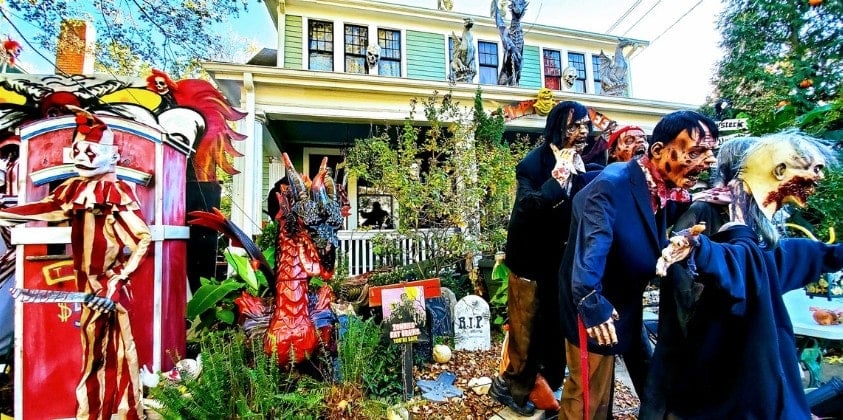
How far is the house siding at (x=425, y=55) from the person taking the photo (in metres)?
8.55

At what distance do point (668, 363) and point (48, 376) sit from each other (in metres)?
3.63

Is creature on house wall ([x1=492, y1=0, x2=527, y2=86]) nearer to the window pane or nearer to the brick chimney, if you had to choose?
the window pane

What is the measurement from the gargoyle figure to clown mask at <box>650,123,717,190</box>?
6.25 feet

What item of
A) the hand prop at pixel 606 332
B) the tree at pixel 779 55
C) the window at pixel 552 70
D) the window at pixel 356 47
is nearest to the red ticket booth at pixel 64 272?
the hand prop at pixel 606 332

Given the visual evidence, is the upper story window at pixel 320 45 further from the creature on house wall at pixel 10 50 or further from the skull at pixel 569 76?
the skull at pixel 569 76

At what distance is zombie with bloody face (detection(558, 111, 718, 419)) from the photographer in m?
1.45

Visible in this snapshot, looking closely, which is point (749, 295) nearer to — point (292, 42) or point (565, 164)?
point (565, 164)

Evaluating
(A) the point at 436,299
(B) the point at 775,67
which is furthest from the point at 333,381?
(B) the point at 775,67

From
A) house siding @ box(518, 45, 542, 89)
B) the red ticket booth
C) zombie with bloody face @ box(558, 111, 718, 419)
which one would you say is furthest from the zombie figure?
house siding @ box(518, 45, 542, 89)

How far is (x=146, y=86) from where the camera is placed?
4.05m

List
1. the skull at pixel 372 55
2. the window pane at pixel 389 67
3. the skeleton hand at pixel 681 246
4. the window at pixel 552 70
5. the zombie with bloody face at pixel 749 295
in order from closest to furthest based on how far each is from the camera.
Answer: the skeleton hand at pixel 681 246 → the zombie with bloody face at pixel 749 295 → the skull at pixel 372 55 → the window pane at pixel 389 67 → the window at pixel 552 70

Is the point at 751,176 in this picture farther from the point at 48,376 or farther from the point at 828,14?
the point at 828,14

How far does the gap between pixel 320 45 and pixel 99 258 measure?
705cm

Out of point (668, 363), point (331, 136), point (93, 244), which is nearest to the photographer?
point (668, 363)
